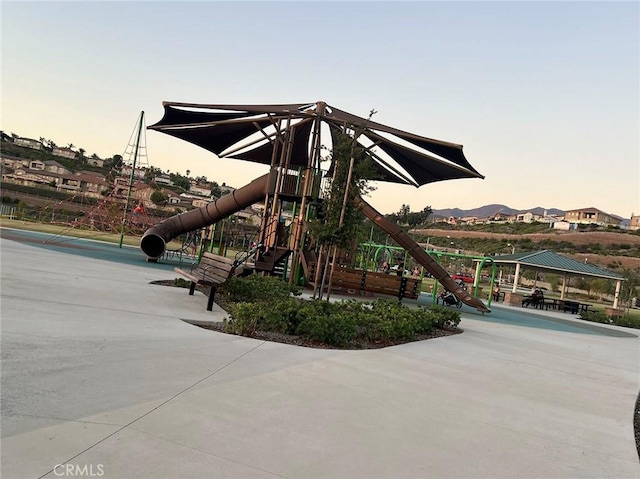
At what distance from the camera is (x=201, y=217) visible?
19.5 meters

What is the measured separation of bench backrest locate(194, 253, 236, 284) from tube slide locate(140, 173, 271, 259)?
6.48 metres

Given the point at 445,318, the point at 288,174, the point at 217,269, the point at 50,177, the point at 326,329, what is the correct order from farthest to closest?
the point at 50,177 → the point at 288,174 → the point at 445,318 → the point at 217,269 → the point at 326,329

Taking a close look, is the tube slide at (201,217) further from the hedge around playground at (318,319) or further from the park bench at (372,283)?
the hedge around playground at (318,319)

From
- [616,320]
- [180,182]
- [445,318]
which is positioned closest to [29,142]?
[180,182]

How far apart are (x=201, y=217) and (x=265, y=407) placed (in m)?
15.9

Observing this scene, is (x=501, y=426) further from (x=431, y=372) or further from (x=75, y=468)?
(x=75, y=468)

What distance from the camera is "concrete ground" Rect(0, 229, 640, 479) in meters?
3.23

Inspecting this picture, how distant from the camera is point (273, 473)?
3.12 metres

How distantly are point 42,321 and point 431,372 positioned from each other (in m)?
5.29

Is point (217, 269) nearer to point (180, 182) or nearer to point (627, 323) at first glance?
point (627, 323)

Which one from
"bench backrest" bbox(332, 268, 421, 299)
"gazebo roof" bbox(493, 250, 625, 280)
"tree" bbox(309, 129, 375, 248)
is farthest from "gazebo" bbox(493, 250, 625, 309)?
"tree" bbox(309, 129, 375, 248)

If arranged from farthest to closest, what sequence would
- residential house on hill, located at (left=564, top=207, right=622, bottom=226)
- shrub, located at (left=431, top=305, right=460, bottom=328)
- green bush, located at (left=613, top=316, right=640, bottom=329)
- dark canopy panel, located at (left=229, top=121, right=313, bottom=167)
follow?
1. residential house on hill, located at (left=564, top=207, right=622, bottom=226)
2. green bush, located at (left=613, top=316, right=640, bottom=329)
3. dark canopy panel, located at (left=229, top=121, right=313, bottom=167)
4. shrub, located at (left=431, top=305, right=460, bottom=328)

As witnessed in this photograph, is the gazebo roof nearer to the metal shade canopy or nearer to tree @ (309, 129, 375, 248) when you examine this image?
the metal shade canopy

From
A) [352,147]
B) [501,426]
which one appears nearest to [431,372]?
[501,426]
